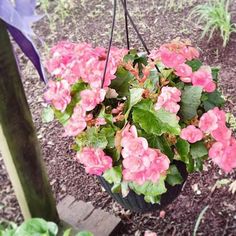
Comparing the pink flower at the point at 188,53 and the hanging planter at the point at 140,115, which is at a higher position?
the pink flower at the point at 188,53

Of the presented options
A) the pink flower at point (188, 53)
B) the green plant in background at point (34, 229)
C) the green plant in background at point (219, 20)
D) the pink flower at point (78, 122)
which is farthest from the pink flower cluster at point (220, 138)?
the green plant in background at point (219, 20)

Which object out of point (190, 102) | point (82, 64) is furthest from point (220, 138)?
point (82, 64)

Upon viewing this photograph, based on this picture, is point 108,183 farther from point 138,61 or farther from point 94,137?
point 138,61

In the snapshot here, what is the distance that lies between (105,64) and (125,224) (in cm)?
86

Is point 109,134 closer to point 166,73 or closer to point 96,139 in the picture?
point 96,139

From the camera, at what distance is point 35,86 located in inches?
114

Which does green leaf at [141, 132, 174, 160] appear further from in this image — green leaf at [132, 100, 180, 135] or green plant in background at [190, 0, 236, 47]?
green plant in background at [190, 0, 236, 47]

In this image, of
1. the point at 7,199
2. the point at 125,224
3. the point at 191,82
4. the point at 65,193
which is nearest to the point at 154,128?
the point at 191,82

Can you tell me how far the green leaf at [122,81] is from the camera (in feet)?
4.61

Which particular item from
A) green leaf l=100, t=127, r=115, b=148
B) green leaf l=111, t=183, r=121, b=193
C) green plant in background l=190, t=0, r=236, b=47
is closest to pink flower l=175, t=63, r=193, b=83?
green leaf l=100, t=127, r=115, b=148

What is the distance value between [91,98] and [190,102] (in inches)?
10.8

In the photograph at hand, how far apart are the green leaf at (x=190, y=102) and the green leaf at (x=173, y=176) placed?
16cm

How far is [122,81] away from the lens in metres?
1.41

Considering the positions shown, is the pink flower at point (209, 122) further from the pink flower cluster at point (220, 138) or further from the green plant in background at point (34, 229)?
the green plant in background at point (34, 229)
